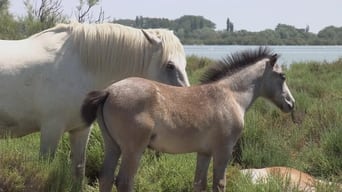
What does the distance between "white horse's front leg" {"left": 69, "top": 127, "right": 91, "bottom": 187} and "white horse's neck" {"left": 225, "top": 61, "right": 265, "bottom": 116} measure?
1.47 metres

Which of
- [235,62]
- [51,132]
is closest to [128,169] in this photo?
[51,132]

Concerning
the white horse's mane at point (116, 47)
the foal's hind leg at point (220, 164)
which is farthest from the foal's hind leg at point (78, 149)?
the foal's hind leg at point (220, 164)

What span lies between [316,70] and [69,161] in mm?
15234

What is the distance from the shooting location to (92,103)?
426 centimetres

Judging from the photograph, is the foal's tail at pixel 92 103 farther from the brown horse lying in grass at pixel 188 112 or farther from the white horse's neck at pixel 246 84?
the white horse's neck at pixel 246 84

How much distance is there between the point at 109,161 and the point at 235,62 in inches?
59.1

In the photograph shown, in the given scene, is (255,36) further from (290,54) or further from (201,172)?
(201,172)

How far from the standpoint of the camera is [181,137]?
4461 mm

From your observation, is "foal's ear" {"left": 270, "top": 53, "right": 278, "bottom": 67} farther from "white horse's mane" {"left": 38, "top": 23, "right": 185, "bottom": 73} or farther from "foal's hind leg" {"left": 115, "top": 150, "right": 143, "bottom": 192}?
"foal's hind leg" {"left": 115, "top": 150, "right": 143, "bottom": 192}

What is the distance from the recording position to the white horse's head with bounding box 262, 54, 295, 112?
512cm

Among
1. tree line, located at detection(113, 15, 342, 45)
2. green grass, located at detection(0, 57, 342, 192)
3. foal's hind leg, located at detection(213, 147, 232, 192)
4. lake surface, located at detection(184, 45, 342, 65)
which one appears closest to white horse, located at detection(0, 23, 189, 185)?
green grass, located at detection(0, 57, 342, 192)

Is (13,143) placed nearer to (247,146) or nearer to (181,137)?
(181,137)

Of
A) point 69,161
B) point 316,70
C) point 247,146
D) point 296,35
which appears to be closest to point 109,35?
point 69,161

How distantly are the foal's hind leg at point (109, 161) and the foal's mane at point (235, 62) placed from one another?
3.76 ft
